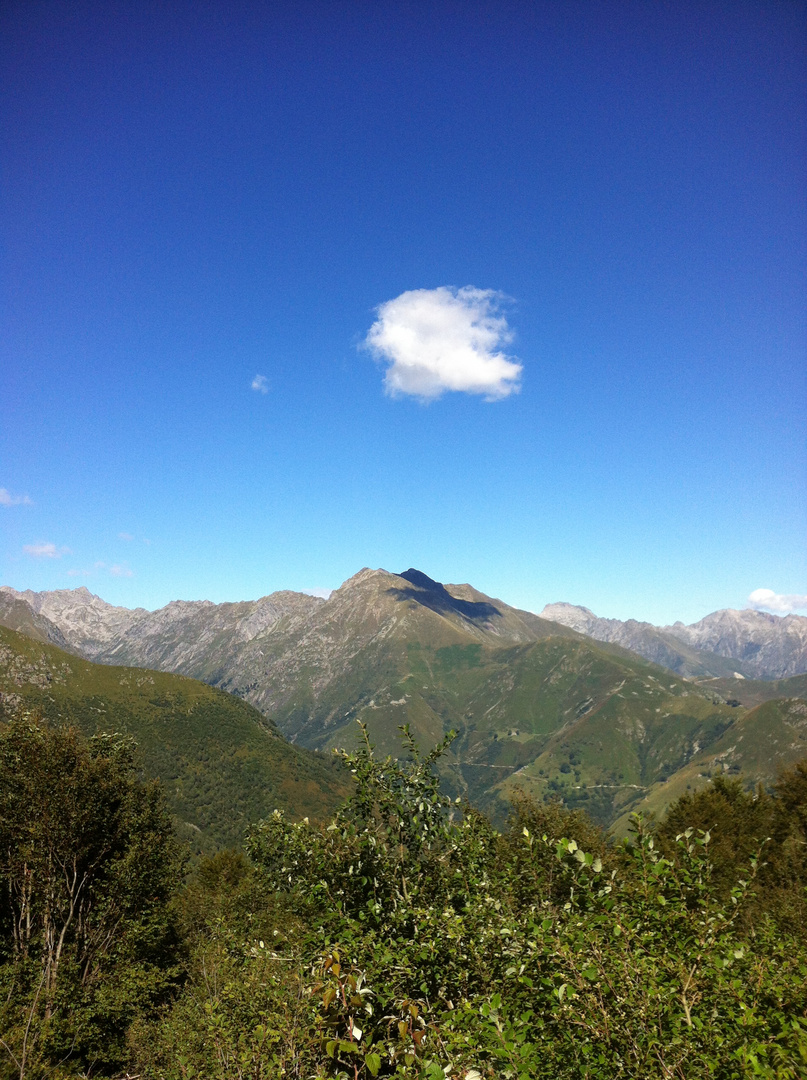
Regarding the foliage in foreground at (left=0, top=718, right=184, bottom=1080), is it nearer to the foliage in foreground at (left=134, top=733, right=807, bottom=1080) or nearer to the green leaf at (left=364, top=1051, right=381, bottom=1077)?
the foliage in foreground at (left=134, top=733, right=807, bottom=1080)

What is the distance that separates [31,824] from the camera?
28438 mm

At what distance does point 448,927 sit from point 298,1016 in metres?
3.14

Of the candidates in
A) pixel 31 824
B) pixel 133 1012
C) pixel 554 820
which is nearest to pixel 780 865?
pixel 554 820

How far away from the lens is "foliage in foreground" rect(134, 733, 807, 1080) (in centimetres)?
552

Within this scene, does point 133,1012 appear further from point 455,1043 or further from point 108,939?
point 455,1043

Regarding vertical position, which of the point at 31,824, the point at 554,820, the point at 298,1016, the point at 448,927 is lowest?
the point at 554,820

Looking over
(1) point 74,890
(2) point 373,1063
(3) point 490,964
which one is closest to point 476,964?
(3) point 490,964

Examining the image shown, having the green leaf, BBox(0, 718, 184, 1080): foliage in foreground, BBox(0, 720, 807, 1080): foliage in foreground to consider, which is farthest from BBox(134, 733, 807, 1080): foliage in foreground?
BBox(0, 718, 184, 1080): foliage in foreground

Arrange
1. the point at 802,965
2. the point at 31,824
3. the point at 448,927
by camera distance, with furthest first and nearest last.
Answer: the point at 31,824
the point at 448,927
the point at 802,965

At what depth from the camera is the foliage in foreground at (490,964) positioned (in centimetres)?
552

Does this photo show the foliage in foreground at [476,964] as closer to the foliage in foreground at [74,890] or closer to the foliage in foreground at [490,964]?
the foliage in foreground at [490,964]

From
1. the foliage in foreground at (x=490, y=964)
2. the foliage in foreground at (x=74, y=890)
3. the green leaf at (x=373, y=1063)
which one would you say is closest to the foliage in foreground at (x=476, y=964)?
the foliage in foreground at (x=490, y=964)

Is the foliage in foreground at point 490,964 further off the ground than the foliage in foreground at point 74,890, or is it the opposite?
the foliage in foreground at point 490,964

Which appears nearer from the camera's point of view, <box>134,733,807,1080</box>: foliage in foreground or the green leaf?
the green leaf
